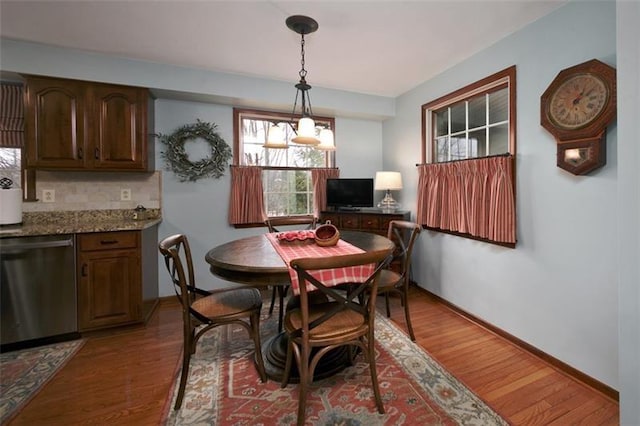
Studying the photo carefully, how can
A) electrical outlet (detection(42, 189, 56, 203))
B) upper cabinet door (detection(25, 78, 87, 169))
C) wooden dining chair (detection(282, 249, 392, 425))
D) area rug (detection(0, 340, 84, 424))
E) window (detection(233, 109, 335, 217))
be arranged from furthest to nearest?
window (detection(233, 109, 335, 217)) < electrical outlet (detection(42, 189, 56, 203)) < upper cabinet door (detection(25, 78, 87, 169)) < area rug (detection(0, 340, 84, 424)) < wooden dining chair (detection(282, 249, 392, 425))

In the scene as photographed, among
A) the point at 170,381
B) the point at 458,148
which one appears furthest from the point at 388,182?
the point at 170,381

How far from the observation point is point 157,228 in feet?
10.1

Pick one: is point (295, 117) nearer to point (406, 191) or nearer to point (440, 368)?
point (406, 191)

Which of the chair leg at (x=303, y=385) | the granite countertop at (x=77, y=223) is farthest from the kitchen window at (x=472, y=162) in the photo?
the granite countertop at (x=77, y=223)

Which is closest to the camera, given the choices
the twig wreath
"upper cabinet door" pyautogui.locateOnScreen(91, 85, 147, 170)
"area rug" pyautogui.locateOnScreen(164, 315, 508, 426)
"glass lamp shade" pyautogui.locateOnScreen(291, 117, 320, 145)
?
"area rug" pyautogui.locateOnScreen(164, 315, 508, 426)

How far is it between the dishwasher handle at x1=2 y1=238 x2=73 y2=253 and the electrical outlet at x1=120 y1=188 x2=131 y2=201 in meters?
0.81

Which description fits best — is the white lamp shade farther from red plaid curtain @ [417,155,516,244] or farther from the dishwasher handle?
the dishwasher handle

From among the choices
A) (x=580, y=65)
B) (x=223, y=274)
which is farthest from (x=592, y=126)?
(x=223, y=274)

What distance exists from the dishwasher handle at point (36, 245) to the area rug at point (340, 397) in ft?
4.54

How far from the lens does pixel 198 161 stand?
3203 mm

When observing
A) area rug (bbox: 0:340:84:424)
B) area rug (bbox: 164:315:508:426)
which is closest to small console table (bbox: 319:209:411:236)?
area rug (bbox: 164:315:508:426)

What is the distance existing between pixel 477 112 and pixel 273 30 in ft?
6.60

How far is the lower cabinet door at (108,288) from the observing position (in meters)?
2.36

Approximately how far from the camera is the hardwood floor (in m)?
1.56
